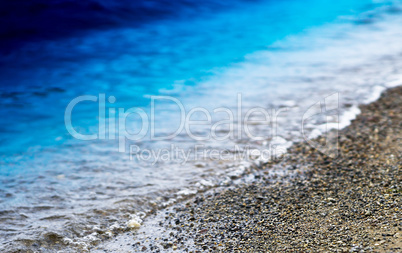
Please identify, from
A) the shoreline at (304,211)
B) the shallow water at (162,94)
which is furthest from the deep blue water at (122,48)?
the shoreline at (304,211)

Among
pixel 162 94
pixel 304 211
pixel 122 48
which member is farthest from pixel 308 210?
pixel 122 48

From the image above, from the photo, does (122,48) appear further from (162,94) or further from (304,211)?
(304,211)

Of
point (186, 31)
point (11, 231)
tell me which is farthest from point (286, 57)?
point (11, 231)

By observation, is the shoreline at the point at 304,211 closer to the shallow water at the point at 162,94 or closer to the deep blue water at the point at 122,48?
the shallow water at the point at 162,94

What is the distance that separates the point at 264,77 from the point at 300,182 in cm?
377

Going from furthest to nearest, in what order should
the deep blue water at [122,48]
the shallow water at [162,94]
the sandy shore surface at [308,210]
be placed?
the deep blue water at [122,48] → the shallow water at [162,94] → the sandy shore surface at [308,210]

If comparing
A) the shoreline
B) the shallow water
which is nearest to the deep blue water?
A: the shallow water

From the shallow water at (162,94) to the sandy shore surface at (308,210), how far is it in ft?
1.25

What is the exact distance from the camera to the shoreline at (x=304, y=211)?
2775 millimetres

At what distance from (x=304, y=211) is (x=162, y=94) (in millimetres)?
4048

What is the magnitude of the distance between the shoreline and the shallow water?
346 mm

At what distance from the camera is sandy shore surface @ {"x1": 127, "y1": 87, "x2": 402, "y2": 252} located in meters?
2.77

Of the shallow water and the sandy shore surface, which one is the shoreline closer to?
the sandy shore surface

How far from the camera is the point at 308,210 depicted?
126 inches
